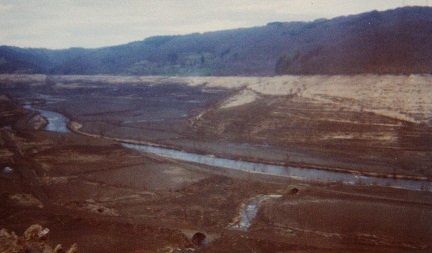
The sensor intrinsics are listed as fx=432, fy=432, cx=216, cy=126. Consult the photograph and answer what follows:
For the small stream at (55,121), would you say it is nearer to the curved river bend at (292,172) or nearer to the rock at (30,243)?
the curved river bend at (292,172)

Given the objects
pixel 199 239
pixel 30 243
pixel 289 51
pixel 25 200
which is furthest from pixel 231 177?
pixel 289 51

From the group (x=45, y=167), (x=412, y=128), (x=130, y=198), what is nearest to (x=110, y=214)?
(x=130, y=198)

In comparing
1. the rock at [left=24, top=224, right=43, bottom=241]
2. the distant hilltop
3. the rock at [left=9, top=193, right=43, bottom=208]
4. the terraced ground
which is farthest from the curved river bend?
the distant hilltop

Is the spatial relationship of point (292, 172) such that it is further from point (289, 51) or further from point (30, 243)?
point (289, 51)

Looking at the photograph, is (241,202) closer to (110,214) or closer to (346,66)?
(110,214)

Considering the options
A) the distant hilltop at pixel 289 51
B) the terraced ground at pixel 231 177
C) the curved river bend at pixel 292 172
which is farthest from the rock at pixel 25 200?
the distant hilltop at pixel 289 51

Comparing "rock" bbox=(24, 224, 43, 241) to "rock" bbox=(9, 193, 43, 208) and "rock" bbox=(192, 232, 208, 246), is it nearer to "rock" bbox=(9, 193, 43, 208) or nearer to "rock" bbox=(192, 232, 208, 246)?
"rock" bbox=(9, 193, 43, 208)
